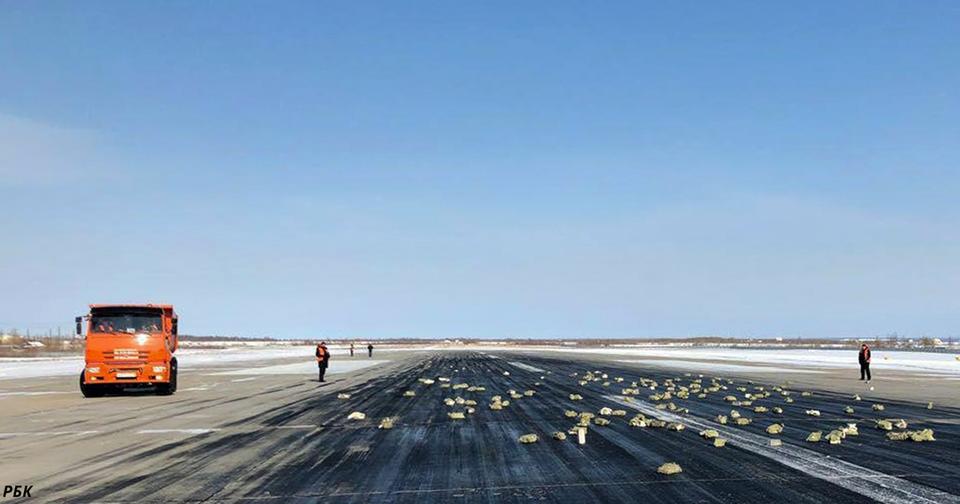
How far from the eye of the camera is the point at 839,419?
18.6 meters

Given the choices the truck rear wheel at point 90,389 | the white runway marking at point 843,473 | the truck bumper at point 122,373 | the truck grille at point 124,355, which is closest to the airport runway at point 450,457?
the white runway marking at point 843,473

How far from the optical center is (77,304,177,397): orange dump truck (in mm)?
26641

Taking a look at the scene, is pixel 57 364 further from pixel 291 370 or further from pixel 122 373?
pixel 122 373

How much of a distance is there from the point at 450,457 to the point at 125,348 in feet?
62.7

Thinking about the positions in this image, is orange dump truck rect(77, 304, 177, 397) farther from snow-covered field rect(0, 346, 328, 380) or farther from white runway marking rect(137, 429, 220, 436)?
snow-covered field rect(0, 346, 328, 380)

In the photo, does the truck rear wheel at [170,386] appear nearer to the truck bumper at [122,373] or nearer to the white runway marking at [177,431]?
the truck bumper at [122,373]

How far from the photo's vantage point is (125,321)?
27016 millimetres

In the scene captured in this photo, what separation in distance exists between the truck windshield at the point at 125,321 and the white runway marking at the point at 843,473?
21644mm

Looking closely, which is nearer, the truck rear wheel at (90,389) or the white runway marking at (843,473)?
the white runway marking at (843,473)

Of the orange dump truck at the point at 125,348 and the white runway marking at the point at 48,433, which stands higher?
the orange dump truck at the point at 125,348

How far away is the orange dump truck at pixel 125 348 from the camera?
2664 cm

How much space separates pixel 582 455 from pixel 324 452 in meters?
4.97

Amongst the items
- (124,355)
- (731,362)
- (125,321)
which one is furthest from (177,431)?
(731,362)

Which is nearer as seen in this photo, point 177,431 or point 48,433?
point 177,431
